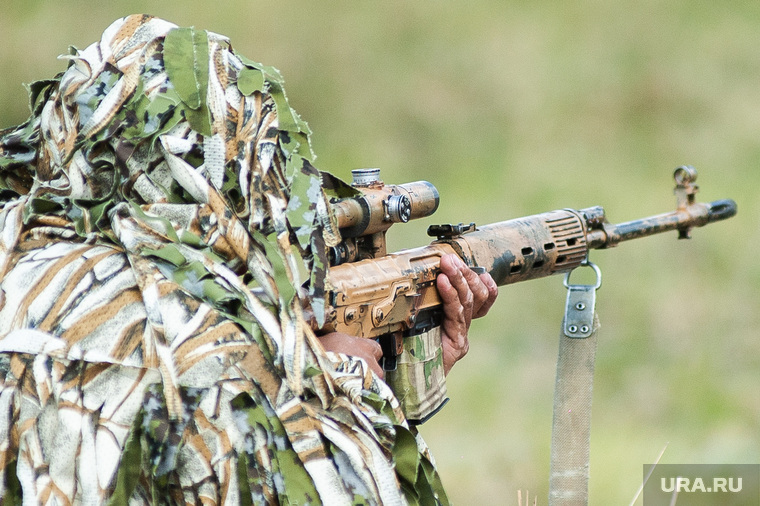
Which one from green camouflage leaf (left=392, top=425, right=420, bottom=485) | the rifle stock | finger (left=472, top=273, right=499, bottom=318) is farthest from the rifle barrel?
green camouflage leaf (left=392, top=425, right=420, bottom=485)

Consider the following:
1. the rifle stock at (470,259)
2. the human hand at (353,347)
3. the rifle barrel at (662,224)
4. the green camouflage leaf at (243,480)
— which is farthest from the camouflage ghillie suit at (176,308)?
the rifle barrel at (662,224)

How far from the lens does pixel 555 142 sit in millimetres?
3240

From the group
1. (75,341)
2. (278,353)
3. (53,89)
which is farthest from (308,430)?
(53,89)

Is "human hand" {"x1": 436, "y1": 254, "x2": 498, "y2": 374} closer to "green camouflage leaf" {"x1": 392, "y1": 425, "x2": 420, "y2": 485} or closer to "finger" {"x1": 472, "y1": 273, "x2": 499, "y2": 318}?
"finger" {"x1": 472, "y1": 273, "x2": 499, "y2": 318}

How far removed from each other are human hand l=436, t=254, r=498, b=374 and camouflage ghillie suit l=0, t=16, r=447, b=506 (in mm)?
524

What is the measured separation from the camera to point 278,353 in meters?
0.83

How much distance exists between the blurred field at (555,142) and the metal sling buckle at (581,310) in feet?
2.82

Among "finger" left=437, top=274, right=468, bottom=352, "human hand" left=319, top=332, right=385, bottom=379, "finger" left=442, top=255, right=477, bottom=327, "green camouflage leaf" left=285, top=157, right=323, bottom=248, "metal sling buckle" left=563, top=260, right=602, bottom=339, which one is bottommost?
"human hand" left=319, top=332, right=385, bottom=379

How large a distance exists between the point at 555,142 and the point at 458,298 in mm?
1911

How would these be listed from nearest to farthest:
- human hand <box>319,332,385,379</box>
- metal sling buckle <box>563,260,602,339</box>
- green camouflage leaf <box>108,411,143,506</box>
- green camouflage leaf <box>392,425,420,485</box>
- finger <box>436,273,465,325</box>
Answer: green camouflage leaf <box>108,411,143,506</box> < green camouflage leaf <box>392,425,420,485</box> < human hand <box>319,332,385,379</box> < finger <box>436,273,465,325</box> < metal sling buckle <box>563,260,602,339</box>

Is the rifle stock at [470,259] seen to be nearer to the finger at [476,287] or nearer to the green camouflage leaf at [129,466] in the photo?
the finger at [476,287]

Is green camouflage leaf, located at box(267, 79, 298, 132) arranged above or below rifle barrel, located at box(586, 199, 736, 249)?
below

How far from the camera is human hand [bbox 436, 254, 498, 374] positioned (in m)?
1.44

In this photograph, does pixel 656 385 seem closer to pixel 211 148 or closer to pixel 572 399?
pixel 572 399
